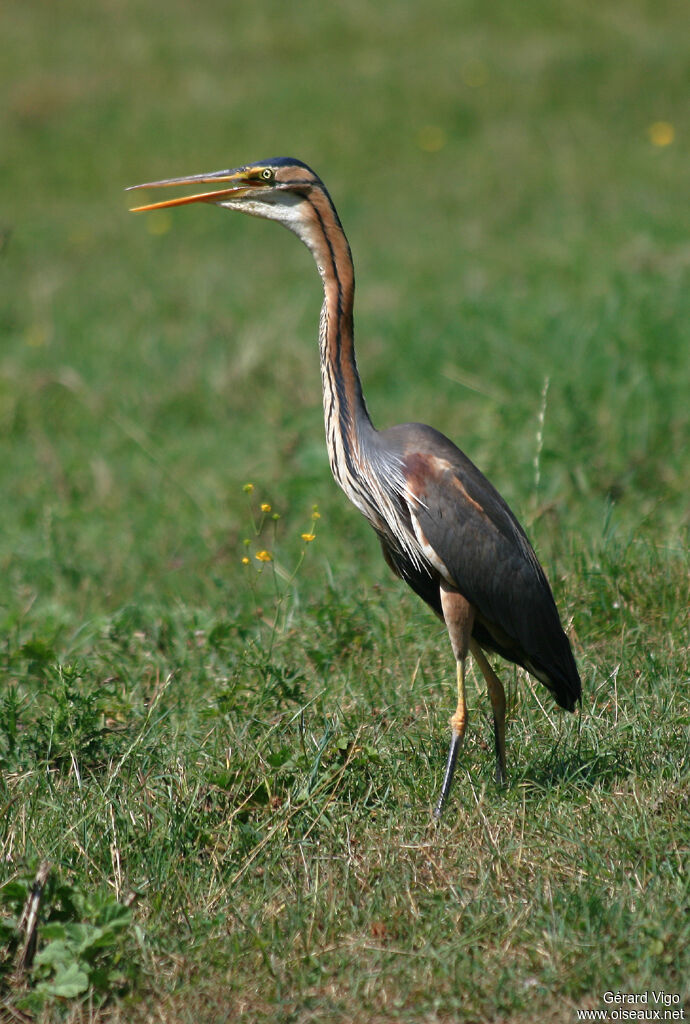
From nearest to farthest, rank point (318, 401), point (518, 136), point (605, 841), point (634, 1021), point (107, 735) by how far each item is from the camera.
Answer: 1. point (634, 1021)
2. point (605, 841)
3. point (107, 735)
4. point (318, 401)
5. point (518, 136)

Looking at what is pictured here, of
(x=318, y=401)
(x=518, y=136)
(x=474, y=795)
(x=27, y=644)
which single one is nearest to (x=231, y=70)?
(x=518, y=136)

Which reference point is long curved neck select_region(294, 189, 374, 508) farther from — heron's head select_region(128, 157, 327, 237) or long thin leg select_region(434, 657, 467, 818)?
long thin leg select_region(434, 657, 467, 818)

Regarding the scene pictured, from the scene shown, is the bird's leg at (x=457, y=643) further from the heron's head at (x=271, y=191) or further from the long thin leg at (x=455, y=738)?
the heron's head at (x=271, y=191)

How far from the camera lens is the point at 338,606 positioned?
4.75 metres

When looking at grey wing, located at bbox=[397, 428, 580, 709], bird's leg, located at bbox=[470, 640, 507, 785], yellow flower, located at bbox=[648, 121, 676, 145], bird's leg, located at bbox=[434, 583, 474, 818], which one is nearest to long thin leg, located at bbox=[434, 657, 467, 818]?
bird's leg, located at bbox=[434, 583, 474, 818]

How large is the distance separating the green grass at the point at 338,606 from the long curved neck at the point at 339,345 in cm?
76

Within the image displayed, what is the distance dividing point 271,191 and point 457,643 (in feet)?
5.32

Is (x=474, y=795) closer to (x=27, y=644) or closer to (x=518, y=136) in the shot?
(x=27, y=644)

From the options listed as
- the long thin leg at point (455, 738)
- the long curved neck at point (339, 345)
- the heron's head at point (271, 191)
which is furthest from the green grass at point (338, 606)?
the heron's head at point (271, 191)

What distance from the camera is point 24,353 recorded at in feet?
30.7

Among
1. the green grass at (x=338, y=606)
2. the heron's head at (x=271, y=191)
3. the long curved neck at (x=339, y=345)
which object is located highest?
the heron's head at (x=271, y=191)

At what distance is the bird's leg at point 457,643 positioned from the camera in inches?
143

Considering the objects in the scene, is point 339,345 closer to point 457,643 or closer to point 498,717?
point 457,643

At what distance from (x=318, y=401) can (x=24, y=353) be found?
2859 mm
